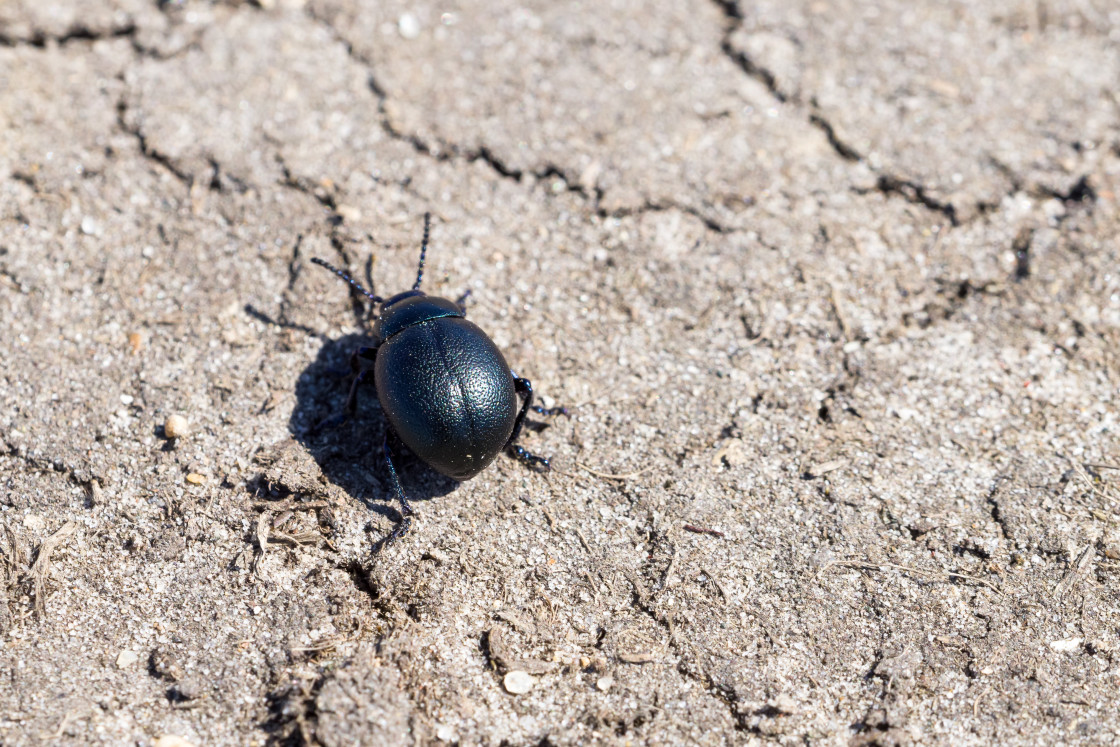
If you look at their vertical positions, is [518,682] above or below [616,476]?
below

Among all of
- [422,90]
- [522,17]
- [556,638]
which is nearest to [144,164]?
[422,90]

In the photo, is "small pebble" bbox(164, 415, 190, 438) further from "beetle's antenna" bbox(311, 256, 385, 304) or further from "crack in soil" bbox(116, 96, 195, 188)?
"crack in soil" bbox(116, 96, 195, 188)

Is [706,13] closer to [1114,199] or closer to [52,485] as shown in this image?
[1114,199]

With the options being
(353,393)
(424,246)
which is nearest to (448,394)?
(353,393)

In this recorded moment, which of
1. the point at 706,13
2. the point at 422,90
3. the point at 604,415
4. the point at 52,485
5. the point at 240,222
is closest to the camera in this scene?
the point at 52,485

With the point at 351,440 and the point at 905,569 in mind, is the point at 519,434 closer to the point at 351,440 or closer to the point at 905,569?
the point at 351,440

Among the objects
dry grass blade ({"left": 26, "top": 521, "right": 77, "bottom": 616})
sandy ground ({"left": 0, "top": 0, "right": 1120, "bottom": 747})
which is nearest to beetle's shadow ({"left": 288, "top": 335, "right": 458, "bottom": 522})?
sandy ground ({"left": 0, "top": 0, "right": 1120, "bottom": 747})
